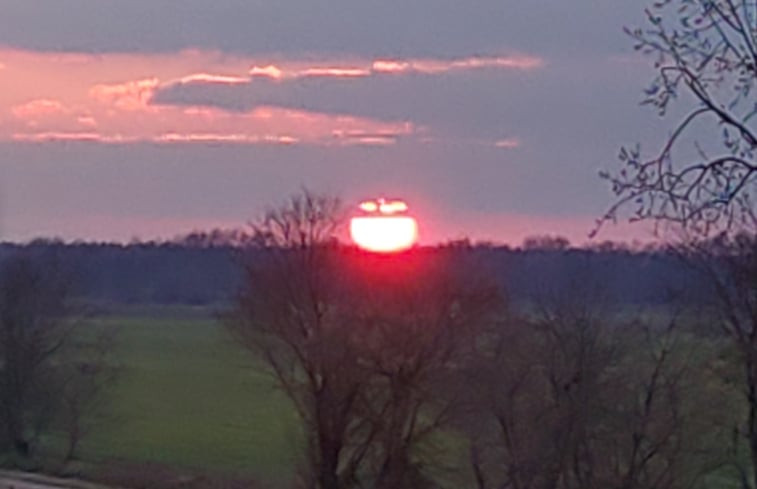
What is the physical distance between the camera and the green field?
196 feet

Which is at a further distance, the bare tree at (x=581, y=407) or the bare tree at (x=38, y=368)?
the bare tree at (x=38, y=368)

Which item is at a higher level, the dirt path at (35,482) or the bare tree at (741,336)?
the bare tree at (741,336)

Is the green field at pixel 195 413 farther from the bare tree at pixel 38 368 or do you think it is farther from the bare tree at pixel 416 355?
the bare tree at pixel 416 355

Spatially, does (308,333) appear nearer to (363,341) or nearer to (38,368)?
(363,341)

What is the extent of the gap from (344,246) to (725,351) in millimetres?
13988

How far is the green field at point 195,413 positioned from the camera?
5988 cm

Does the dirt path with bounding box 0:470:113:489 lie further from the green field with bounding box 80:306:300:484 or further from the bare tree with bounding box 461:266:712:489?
the bare tree with bounding box 461:266:712:489

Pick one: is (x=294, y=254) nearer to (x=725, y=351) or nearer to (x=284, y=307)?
(x=284, y=307)

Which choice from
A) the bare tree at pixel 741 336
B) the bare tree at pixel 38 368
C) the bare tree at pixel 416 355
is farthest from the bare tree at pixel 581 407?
the bare tree at pixel 38 368

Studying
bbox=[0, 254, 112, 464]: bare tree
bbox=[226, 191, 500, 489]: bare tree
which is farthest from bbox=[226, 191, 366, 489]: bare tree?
bbox=[0, 254, 112, 464]: bare tree

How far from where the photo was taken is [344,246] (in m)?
48.2

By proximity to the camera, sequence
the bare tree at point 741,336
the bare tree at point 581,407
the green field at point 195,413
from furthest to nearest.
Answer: the green field at point 195,413 → the bare tree at point 581,407 → the bare tree at point 741,336

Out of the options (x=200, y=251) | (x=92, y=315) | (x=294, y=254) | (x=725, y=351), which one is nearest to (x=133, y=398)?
(x=92, y=315)

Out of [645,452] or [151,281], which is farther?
[151,281]
